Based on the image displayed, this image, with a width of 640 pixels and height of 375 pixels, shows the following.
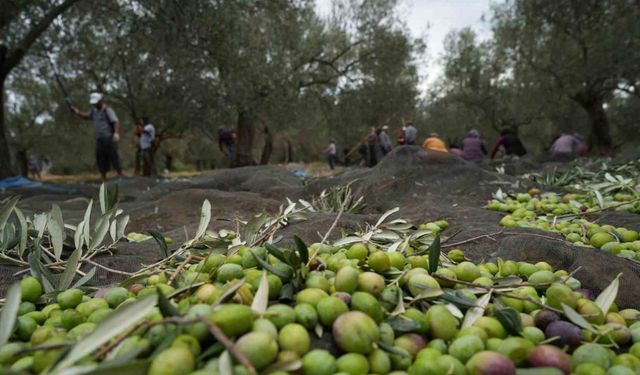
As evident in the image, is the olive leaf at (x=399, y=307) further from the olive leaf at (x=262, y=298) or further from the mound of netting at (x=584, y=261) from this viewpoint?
the mound of netting at (x=584, y=261)

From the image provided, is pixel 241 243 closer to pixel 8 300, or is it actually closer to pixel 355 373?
pixel 8 300

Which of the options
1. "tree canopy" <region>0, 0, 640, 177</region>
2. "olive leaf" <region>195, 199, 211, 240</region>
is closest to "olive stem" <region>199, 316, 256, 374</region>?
"olive leaf" <region>195, 199, 211, 240</region>

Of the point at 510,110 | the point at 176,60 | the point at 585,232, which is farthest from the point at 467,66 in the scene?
the point at 585,232

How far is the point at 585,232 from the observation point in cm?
Result: 268

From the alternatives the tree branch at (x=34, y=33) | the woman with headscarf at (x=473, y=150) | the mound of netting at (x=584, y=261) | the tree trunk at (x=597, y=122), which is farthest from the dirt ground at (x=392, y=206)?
the tree trunk at (x=597, y=122)

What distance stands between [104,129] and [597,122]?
18807mm

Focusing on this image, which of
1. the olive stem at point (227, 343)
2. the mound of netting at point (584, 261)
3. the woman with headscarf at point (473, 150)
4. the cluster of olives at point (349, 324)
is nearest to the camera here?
the olive stem at point (227, 343)

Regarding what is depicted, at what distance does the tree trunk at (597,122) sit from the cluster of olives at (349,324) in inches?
767

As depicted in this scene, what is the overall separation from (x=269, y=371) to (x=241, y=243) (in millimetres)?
1007

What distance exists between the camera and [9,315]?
3.86ft

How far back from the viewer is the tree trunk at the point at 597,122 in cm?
1769

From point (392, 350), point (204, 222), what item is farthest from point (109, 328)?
point (204, 222)

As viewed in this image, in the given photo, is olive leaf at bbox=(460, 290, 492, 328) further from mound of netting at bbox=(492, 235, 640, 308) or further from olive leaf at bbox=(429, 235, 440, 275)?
mound of netting at bbox=(492, 235, 640, 308)

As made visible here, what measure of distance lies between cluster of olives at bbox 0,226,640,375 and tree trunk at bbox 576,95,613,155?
1949 centimetres
